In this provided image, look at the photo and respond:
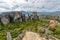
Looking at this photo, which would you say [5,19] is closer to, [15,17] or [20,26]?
[15,17]

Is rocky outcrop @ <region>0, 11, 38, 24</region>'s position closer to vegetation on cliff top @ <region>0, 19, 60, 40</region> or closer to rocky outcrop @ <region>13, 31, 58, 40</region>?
vegetation on cliff top @ <region>0, 19, 60, 40</region>

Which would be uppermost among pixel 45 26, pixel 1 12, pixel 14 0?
pixel 14 0

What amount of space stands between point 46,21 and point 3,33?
0.92 m

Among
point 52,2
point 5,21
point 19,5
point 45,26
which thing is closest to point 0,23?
point 5,21

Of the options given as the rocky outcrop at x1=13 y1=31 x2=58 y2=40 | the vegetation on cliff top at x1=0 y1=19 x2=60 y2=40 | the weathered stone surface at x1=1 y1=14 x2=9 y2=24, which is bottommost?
the rocky outcrop at x1=13 y1=31 x2=58 y2=40

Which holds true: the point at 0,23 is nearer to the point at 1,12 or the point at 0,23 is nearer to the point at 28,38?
the point at 1,12

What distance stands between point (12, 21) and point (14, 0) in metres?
0.44

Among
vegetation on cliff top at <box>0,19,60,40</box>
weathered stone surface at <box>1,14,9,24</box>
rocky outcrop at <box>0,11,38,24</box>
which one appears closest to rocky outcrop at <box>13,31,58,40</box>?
vegetation on cliff top at <box>0,19,60,40</box>

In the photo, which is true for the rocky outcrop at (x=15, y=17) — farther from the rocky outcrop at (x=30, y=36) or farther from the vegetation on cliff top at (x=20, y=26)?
the rocky outcrop at (x=30, y=36)

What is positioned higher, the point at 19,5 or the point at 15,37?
the point at 19,5

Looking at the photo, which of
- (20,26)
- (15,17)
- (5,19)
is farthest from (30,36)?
(5,19)

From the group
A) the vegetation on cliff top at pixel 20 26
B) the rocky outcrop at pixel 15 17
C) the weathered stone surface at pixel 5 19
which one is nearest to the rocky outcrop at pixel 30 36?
the vegetation on cliff top at pixel 20 26

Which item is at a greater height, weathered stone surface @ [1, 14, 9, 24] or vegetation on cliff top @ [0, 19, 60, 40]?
weathered stone surface @ [1, 14, 9, 24]

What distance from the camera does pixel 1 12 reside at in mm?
3484
